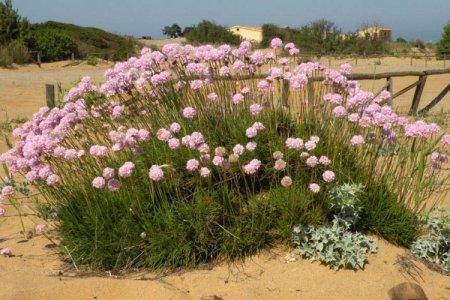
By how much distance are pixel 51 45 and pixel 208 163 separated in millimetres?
29422

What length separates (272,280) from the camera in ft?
11.9

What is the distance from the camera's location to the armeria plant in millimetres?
3725

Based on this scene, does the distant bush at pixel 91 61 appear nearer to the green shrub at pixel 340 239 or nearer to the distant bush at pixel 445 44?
the distant bush at pixel 445 44

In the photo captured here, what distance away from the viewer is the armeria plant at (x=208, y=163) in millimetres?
3725

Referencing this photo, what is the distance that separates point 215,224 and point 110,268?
0.87 meters

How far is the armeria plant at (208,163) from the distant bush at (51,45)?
27.5 m

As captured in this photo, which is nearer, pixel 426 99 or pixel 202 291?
pixel 202 291

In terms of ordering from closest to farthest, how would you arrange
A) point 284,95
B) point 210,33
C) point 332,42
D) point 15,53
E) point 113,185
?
point 113,185, point 284,95, point 15,53, point 332,42, point 210,33

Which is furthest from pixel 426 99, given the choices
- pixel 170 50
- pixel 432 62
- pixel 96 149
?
pixel 432 62

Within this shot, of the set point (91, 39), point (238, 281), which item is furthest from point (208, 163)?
point (91, 39)

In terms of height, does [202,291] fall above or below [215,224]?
below

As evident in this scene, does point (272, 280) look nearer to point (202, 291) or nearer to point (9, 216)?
point (202, 291)

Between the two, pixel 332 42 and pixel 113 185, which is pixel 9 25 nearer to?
pixel 332 42

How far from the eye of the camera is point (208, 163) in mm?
3908
